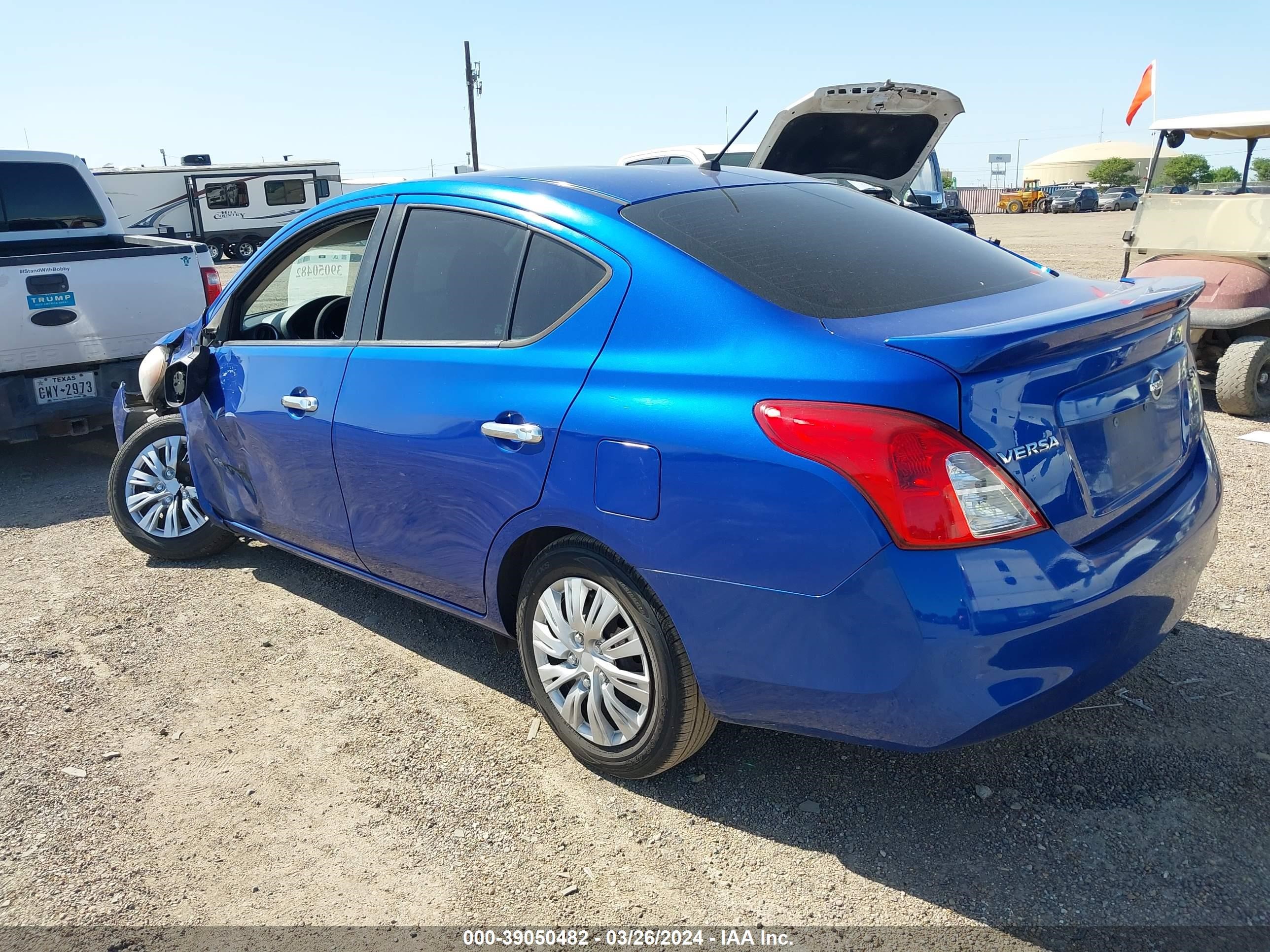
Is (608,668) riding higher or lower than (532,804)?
higher

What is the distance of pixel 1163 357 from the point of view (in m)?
2.79

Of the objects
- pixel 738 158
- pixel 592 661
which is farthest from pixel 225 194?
pixel 592 661

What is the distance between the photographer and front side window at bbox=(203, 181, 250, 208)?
30094 millimetres

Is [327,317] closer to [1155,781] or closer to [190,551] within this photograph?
[190,551]

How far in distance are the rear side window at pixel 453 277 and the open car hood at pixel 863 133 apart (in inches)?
275

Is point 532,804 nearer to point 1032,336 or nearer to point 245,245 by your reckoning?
point 1032,336

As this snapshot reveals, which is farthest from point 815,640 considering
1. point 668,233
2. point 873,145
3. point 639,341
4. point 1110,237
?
point 1110,237

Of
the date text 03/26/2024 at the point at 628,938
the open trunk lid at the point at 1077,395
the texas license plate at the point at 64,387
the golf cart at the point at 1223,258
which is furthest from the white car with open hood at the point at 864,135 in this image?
the date text 03/26/2024 at the point at 628,938

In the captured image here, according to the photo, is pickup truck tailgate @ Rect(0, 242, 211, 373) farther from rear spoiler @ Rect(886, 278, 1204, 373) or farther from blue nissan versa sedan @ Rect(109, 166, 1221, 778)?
rear spoiler @ Rect(886, 278, 1204, 373)

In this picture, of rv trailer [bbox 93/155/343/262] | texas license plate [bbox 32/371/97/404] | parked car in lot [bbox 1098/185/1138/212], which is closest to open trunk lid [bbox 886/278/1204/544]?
texas license plate [bbox 32/371/97/404]

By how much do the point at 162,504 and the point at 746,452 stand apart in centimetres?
370

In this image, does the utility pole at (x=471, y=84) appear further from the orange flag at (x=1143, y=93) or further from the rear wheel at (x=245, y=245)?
the orange flag at (x=1143, y=93)

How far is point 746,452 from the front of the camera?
7.93 ft

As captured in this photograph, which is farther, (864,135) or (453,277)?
(864,135)
